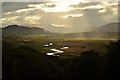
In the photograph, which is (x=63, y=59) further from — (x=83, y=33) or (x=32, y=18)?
(x=32, y=18)

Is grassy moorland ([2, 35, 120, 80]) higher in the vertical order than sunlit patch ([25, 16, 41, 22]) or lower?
lower

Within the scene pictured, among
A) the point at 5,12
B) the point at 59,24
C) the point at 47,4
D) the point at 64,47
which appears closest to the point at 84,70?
the point at 64,47

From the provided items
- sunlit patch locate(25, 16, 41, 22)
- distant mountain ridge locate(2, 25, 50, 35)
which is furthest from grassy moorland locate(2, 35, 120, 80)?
sunlit patch locate(25, 16, 41, 22)

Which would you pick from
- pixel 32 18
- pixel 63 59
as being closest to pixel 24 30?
pixel 32 18

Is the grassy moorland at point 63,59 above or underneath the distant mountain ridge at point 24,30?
underneath

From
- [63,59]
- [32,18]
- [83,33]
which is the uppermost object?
[32,18]

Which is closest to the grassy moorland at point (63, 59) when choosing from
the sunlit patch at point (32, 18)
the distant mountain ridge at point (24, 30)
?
the distant mountain ridge at point (24, 30)

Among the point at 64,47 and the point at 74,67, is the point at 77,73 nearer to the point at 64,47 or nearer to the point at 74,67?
the point at 74,67

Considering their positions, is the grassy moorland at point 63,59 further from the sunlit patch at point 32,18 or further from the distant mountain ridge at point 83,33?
the sunlit patch at point 32,18

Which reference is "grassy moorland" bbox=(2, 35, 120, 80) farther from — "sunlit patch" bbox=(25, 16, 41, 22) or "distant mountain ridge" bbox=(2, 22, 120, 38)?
"sunlit patch" bbox=(25, 16, 41, 22)

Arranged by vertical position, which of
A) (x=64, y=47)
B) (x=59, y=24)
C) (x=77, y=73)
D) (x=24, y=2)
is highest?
(x=24, y=2)

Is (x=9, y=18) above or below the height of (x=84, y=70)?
above
